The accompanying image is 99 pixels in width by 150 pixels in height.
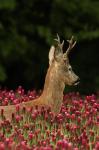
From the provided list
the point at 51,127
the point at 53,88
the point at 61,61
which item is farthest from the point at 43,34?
the point at 51,127

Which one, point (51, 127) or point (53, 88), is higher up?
point (53, 88)

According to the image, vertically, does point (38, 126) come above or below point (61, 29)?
below

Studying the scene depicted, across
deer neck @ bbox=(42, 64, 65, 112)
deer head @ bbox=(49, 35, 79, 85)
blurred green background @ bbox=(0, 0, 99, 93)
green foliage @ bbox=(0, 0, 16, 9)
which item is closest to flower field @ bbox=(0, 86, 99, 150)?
deer neck @ bbox=(42, 64, 65, 112)

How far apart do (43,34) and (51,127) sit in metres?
15.7

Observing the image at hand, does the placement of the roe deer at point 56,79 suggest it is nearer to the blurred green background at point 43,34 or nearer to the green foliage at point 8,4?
the green foliage at point 8,4

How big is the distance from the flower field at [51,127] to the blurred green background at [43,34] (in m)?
13.4

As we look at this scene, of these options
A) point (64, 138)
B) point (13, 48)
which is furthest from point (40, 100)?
point (13, 48)

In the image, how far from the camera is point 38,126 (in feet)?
42.4

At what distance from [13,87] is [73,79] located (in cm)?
1419

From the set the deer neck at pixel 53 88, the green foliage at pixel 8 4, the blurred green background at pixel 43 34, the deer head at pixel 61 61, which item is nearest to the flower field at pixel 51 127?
the deer neck at pixel 53 88

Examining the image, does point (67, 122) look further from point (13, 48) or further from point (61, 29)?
point (61, 29)

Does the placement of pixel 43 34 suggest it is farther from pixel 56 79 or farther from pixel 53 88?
pixel 53 88

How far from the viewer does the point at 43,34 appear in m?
28.5

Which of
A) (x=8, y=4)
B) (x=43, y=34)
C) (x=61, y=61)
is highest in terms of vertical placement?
(x=8, y=4)
